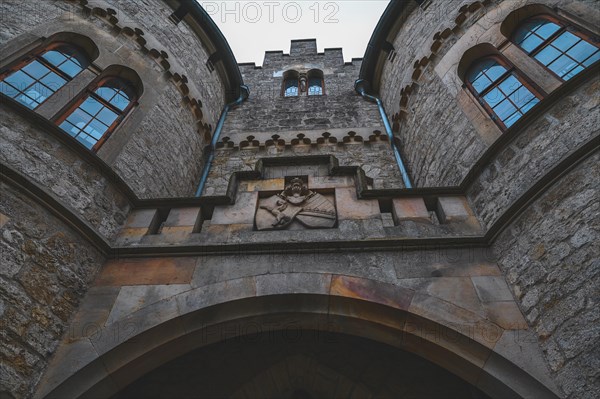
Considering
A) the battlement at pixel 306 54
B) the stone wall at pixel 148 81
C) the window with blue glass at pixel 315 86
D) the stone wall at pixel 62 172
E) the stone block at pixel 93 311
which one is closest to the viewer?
the stone block at pixel 93 311

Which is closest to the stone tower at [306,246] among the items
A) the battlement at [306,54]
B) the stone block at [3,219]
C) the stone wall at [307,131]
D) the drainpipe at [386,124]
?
the stone block at [3,219]

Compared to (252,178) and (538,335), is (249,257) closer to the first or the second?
(252,178)

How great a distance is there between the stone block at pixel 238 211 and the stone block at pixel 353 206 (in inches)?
36.6

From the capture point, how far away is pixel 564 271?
10.3 feet

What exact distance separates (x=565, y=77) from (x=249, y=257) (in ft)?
13.1

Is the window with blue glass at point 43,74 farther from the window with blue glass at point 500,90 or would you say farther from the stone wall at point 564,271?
the window with blue glass at point 500,90

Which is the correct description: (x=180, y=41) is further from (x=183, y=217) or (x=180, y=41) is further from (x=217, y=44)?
(x=183, y=217)

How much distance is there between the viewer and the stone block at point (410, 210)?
4.26 m

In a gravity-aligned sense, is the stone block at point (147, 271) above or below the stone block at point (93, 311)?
Answer: above

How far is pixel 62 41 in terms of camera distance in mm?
5887

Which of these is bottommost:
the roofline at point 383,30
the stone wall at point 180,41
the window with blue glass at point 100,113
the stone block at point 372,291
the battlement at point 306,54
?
the stone block at point 372,291

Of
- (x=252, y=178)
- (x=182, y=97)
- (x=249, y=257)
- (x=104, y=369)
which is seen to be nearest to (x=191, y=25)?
(x=182, y=97)

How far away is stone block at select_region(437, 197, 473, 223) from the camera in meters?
4.29

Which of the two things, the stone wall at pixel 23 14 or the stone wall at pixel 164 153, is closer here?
the stone wall at pixel 23 14
